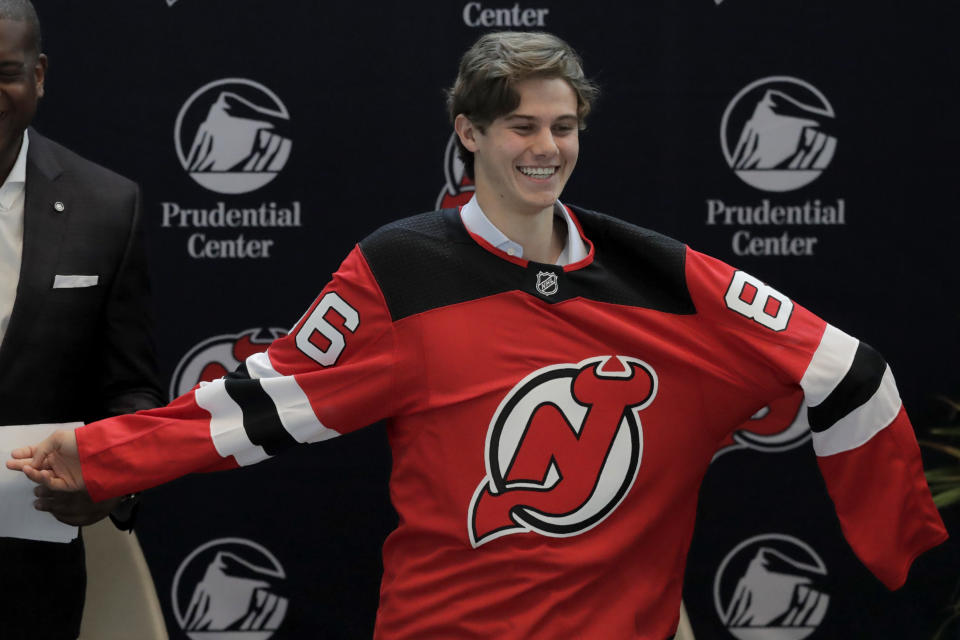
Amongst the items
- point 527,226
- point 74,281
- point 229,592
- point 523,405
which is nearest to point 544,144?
point 527,226

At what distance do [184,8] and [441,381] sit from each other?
1.40 meters

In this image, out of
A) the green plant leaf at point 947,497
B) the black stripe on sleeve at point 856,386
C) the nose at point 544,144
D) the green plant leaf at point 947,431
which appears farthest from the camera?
the green plant leaf at point 947,431

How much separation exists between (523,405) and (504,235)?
0.29m

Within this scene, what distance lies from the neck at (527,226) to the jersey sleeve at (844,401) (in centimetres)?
25

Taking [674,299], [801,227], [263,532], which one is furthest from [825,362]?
[263,532]

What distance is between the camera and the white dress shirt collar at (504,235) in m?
1.91

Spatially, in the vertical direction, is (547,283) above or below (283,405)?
above

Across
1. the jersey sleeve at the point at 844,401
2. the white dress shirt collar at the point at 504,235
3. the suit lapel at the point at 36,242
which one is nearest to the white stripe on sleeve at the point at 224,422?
the suit lapel at the point at 36,242

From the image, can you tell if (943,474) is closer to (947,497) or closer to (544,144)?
(947,497)

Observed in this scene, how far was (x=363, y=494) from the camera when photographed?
2.90m

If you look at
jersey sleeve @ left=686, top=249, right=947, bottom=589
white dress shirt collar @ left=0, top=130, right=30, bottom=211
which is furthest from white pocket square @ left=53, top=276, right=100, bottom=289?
jersey sleeve @ left=686, top=249, right=947, bottom=589

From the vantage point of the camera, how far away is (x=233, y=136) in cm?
282

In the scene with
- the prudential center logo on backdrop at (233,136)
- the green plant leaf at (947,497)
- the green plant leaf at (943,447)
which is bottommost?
the green plant leaf at (947,497)

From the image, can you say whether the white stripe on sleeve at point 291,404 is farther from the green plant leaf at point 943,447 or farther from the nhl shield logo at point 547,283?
the green plant leaf at point 943,447
